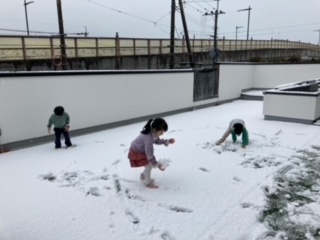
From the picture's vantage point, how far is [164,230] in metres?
2.88

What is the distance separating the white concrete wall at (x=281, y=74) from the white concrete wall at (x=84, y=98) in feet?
21.5

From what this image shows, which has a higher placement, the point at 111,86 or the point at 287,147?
the point at 111,86

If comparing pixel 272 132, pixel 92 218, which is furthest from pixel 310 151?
pixel 92 218

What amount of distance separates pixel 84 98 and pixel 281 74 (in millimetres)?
11257

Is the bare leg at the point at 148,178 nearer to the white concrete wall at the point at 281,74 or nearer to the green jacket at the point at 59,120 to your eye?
the green jacket at the point at 59,120

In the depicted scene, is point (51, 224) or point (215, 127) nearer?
point (51, 224)

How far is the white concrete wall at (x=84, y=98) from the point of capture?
5.57 meters

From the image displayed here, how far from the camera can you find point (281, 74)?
48.4ft

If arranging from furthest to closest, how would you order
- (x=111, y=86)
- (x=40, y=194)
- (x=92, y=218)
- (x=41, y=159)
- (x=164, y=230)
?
(x=111, y=86) → (x=41, y=159) → (x=40, y=194) → (x=92, y=218) → (x=164, y=230)

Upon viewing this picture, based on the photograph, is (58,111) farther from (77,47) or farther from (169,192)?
(77,47)

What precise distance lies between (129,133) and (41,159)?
2.35 m

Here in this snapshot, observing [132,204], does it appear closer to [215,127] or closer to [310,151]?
[310,151]

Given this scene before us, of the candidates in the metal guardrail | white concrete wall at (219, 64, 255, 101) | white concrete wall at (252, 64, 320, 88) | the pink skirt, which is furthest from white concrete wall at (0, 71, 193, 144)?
white concrete wall at (252, 64, 320, 88)

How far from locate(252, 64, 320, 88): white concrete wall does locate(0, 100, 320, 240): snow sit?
30.2 ft
